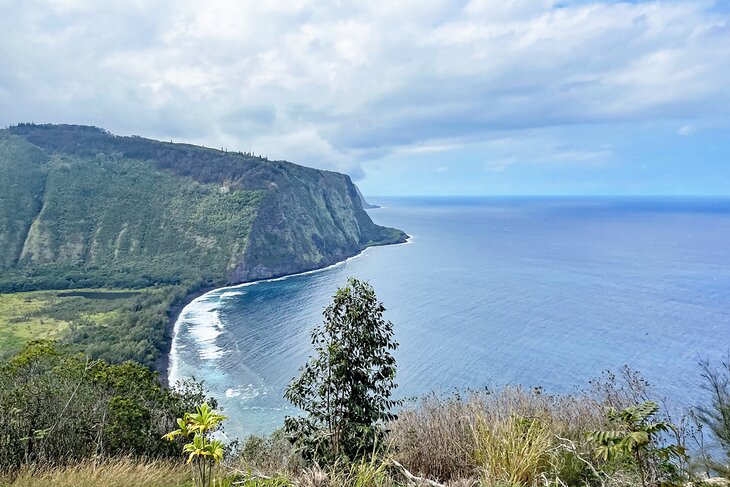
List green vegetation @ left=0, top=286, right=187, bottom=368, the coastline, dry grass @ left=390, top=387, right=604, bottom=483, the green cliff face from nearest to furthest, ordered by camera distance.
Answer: dry grass @ left=390, top=387, right=604, bottom=483, the coastline, green vegetation @ left=0, top=286, right=187, bottom=368, the green cliff face

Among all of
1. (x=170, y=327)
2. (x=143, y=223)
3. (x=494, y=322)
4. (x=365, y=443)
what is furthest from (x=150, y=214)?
(x=365, y=443)

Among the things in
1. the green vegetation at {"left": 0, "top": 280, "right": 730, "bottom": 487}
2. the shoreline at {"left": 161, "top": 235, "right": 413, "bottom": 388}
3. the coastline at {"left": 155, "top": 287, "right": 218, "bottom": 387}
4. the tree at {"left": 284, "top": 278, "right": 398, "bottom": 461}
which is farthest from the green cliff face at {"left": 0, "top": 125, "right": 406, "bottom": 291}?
the tree at {"left": 284, "top": 278, "right": 398, "bottom": 461}

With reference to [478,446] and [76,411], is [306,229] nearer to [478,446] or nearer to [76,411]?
[76,411]

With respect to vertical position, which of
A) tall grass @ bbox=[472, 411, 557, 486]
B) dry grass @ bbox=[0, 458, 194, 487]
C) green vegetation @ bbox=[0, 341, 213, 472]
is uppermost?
tall grass @ bbox=[472, 411, 557, 486]

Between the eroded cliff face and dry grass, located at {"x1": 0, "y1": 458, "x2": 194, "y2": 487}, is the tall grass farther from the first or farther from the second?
the eroded cliff face

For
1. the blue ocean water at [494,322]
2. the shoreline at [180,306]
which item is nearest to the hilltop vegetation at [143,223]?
the shoreline at [180,306]

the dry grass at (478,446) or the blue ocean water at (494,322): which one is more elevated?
the dry grass at (478,446)

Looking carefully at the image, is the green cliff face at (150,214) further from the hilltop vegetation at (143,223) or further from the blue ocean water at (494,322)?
the blue ocean water at (494,322)
